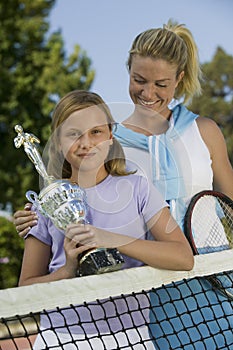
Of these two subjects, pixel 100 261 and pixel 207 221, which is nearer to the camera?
pixel 100 261

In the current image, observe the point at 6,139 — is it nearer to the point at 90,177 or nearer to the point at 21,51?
the point at 21,51

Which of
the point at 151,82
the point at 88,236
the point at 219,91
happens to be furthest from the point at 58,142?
the point at 219,91

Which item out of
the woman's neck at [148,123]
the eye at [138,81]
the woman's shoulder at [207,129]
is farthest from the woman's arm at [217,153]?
the eye at [138,81]

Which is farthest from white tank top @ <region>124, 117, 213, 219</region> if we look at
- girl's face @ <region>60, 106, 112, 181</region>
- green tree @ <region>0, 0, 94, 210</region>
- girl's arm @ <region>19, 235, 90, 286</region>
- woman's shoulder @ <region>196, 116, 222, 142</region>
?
green tree @ <region>0, 0, 94, 210</region>

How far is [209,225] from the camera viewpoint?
227cm

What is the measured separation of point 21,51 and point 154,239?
30.7 ft

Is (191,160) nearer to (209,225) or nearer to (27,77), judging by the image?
(209,225)

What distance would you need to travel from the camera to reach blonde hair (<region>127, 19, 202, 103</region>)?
7.49 ft

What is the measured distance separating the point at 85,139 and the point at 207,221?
21.1 inches

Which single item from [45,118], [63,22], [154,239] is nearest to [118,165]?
[154,239]

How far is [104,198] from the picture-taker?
6.53 ft

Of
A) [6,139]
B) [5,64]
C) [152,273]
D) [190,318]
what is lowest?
[6,139]

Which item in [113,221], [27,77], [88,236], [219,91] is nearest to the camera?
[88,236]

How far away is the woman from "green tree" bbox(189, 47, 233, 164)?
15162mm
